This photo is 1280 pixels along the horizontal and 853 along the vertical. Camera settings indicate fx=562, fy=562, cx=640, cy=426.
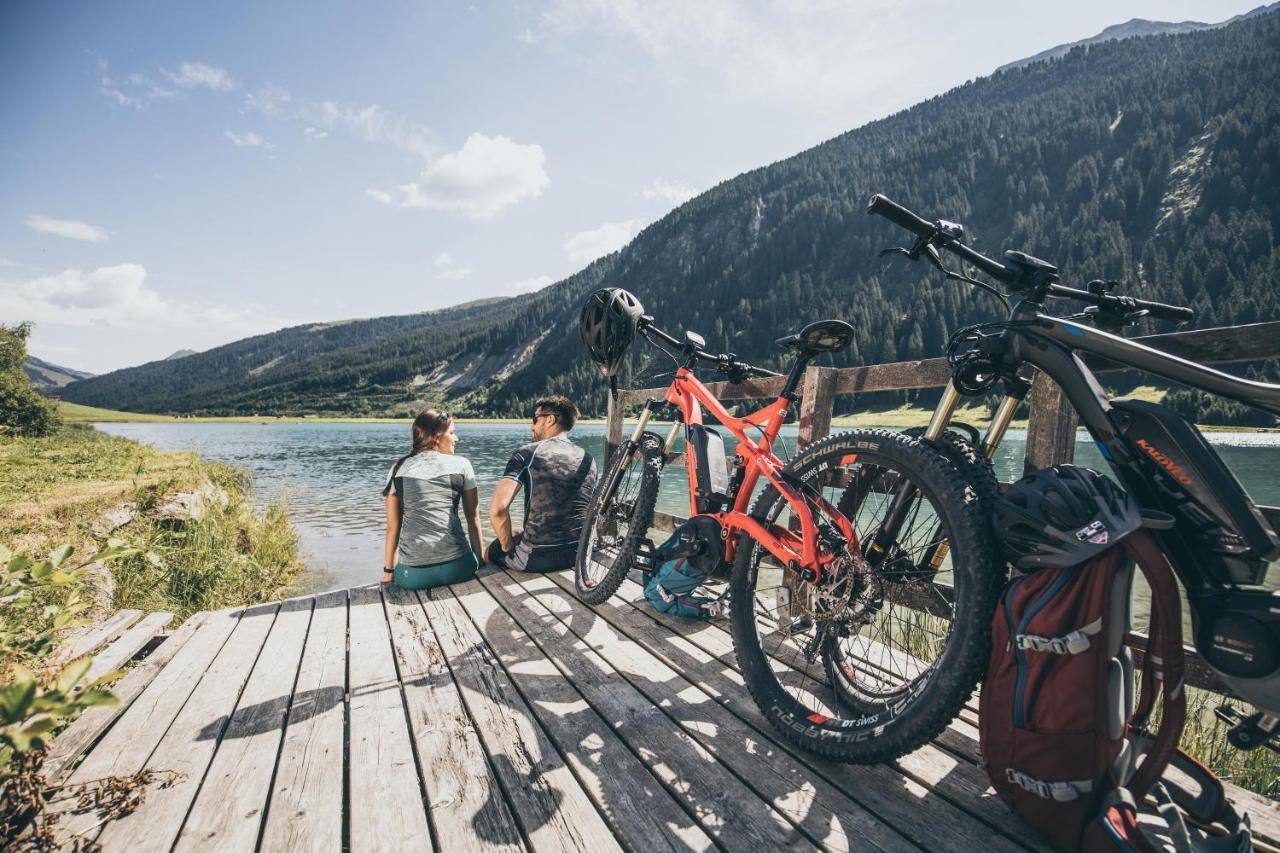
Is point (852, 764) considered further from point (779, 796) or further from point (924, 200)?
point (924, 200)

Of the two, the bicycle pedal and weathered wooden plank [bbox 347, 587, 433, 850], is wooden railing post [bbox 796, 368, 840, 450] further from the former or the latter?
weathered wooden plank [bbox 347, 587, 433, 850]

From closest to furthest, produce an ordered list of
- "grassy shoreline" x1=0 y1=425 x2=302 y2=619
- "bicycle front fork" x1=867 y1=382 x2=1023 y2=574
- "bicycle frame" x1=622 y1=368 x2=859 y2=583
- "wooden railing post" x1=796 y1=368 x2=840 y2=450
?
"bicycle front fork" x1=867 y1=382 x2=1023 y2=574, "bicycle frame" x1=622 y1=368 x2=859 y2=583, "wooden railing post" x1=796 y1=368 x2=840 y2=450, "grassy shoreline" x1=0 y1=425 x2=302 y2=619

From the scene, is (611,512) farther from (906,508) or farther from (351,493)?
(351,493)

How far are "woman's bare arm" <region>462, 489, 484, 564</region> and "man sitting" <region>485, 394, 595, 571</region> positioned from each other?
182 mm

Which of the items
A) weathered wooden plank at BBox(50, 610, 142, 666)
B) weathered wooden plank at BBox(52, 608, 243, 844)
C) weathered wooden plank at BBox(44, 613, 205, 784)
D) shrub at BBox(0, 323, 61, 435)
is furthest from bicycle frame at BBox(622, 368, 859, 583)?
shrub at BBox(0, 323, 61, 435)

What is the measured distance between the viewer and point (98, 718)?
2.63 meters

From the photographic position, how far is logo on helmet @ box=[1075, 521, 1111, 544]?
1.64m

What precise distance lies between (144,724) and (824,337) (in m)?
3.82

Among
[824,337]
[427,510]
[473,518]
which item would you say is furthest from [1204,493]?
[473,518]

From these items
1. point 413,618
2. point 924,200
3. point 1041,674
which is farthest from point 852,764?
point 924,200

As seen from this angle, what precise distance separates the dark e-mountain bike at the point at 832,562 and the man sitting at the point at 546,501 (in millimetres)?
1151

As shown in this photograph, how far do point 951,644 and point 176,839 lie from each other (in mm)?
2697

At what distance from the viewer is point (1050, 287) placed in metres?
2.06

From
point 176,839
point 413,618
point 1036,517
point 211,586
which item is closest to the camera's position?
point 1036,517
